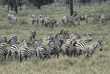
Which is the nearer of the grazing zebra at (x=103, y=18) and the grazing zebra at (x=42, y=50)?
the grazing zebra at (x=42, y=50)

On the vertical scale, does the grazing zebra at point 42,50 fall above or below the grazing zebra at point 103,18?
below

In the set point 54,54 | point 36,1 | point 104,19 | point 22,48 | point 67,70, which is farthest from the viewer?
point 36,1

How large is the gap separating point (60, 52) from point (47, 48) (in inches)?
84.6

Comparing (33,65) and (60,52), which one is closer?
(33,65)

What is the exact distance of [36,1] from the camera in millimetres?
54531

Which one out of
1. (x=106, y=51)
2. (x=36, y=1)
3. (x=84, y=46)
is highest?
Result: (x=36, y=1)

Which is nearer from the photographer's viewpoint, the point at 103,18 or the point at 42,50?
the point at 42,50

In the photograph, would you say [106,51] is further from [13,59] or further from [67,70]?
[13,59]

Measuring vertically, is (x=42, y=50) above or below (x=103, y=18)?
below

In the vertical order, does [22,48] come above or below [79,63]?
above

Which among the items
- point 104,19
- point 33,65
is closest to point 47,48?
point 33,65

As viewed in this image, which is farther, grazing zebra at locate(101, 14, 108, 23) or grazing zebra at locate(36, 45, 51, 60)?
grazing zebra at locate(101, 14, 108, 23)

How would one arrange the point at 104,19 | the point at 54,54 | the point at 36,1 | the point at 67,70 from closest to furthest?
the point at 67,70 → the point at 54,54 → the point at 104,19 → the point at 36,1

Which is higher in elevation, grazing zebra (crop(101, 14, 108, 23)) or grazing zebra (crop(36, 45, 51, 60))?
grazing zebra (crop(101, 14, 108, 23))
